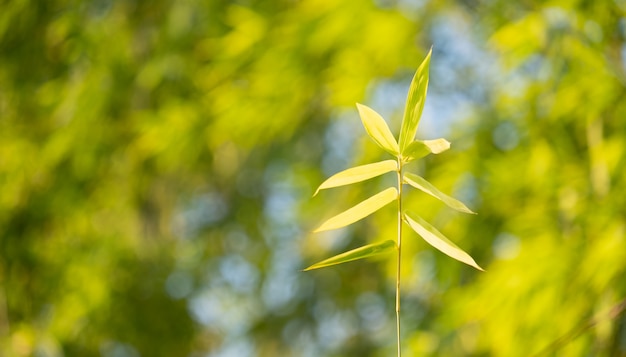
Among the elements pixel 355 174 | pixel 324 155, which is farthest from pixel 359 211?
pixel 324 155

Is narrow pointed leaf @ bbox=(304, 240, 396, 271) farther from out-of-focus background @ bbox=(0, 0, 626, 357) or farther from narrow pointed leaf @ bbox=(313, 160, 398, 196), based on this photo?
out-of-focus background @ bbox=(0, 0, 626, 357)

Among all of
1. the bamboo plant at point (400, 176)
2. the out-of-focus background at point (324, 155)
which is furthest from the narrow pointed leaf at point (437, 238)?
the out-of-focus background at point (324, 155)

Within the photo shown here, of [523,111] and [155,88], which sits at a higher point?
[523,111]

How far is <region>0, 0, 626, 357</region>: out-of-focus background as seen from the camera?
113 centimetres

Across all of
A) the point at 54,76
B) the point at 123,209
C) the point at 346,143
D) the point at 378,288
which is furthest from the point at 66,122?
the point at 378,288

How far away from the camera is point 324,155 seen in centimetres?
265

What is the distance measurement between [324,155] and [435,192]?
2.26 meters

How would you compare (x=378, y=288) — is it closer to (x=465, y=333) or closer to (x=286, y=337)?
(x=286, y=337)

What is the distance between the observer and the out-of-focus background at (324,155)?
113cm

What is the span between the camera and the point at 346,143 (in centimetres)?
256

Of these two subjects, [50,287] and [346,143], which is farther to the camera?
[346,143]

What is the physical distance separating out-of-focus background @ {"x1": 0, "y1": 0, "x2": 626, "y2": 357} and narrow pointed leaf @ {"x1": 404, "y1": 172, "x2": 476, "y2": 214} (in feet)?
0.77

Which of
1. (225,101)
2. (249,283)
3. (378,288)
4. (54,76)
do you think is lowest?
(249,283)

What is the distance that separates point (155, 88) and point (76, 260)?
0.45 m
